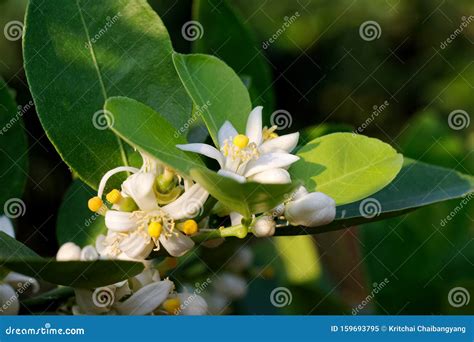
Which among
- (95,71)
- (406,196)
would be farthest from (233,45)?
(406,196)

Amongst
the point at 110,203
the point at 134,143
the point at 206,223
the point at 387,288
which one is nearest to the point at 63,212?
the point at 110,203

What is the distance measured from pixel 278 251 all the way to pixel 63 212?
1.58 feet

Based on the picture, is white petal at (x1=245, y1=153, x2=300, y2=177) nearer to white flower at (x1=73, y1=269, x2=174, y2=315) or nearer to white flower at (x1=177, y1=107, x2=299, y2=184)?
white flower at (x1=177, y1=107, x2=299, y2=184)

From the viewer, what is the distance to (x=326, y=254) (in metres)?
1.77

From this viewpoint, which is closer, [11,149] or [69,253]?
[69,253]

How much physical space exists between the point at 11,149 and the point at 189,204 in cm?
40

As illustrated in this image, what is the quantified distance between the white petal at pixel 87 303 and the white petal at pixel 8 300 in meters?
0.09

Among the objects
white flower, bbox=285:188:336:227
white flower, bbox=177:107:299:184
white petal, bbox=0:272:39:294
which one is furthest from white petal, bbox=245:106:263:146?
white petal, bbox=0:272:39:294

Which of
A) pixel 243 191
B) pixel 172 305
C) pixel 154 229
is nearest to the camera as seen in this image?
pixel 243 191

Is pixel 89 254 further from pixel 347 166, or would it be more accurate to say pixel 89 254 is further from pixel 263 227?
pixel 347 166

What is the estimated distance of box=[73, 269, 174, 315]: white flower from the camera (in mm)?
1013

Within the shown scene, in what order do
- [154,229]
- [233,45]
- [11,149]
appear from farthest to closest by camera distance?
[233,45] → [11,149] → [154,229]

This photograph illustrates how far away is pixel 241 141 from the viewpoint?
3.32 feet

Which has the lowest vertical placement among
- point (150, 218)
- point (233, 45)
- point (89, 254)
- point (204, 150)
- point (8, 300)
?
point (8, 300)
